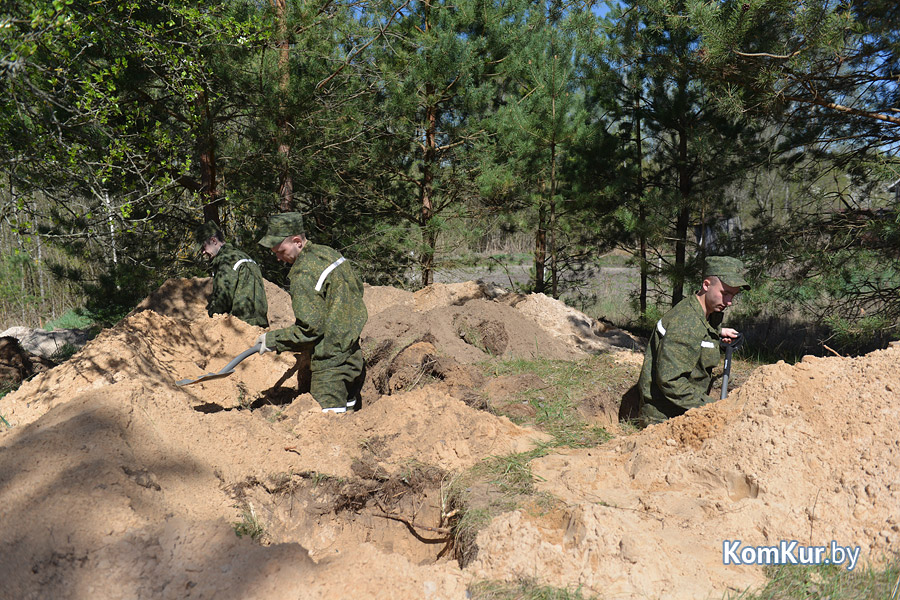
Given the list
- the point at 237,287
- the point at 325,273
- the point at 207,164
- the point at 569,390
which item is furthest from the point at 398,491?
the point at 207,164

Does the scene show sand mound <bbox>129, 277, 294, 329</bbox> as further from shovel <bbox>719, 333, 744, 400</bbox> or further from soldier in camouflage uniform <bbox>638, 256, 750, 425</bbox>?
Result: shovel <bbox>719, 333, 744, 400</bbox>

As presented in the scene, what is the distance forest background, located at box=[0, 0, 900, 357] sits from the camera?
17.8ft

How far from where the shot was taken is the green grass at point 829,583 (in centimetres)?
214

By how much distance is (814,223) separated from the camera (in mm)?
6562

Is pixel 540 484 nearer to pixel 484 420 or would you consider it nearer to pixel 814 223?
pixel 484 420

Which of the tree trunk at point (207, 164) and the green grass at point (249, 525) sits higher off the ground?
the tree trunk at point (207, 164)

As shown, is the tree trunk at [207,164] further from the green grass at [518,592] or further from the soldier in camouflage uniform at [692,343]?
the green grass at [518,592]

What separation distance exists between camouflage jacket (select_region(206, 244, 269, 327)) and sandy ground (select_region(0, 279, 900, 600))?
1607 millimetres

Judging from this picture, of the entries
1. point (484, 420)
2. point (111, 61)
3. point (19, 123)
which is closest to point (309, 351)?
point (484, 420)

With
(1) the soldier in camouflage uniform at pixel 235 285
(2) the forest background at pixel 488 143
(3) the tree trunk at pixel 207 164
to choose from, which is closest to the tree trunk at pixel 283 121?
(2) the forest background at pixel 488 143

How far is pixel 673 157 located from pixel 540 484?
287 inches

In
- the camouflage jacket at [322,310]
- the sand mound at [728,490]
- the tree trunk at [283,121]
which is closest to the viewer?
the sand mound at [728,490]

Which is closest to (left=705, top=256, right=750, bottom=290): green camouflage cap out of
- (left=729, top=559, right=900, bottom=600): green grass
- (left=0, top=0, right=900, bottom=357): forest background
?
(left=729, top=559, right=900, bottom=600): green grass

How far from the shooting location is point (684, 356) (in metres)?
3.69
